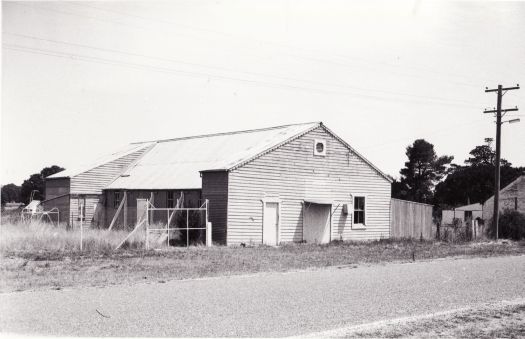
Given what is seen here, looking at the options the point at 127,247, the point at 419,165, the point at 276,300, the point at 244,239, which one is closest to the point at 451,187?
the point at 419,165

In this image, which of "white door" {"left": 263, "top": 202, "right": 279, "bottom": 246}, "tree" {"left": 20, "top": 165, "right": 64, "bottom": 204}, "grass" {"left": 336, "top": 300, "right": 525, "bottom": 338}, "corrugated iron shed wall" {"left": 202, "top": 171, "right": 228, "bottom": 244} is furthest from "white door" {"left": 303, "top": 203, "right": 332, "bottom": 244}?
"tree" {"left": 20, "top": 165, "right": 64, "bottom": 204}

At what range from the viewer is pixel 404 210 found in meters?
34.7

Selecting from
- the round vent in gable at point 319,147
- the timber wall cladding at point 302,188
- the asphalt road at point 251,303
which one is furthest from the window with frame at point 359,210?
the asphalt road at point 251,303

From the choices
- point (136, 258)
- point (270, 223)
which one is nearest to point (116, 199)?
point (270, 223)

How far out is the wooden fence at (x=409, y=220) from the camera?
112ft

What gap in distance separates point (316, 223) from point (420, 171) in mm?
67550

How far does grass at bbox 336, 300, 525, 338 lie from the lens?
9141 mm

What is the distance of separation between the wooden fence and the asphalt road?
17084mm

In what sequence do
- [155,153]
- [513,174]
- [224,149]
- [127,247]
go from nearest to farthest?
[127,247], [224,149], [155,153], [513,174]

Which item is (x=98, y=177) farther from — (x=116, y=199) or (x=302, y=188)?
(x=302, y=188)

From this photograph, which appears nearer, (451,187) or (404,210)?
(404,210)

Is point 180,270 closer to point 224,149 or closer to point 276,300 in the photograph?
point 276,300

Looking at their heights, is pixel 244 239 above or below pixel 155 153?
below

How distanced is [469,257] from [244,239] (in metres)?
9.48
